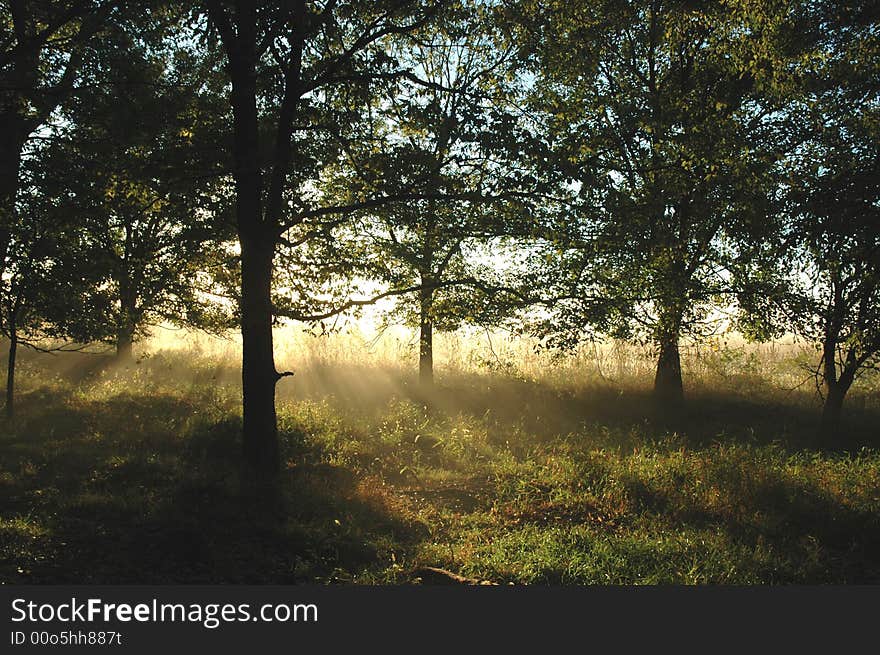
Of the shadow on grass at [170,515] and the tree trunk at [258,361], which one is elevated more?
the tree trunk at [258,361]

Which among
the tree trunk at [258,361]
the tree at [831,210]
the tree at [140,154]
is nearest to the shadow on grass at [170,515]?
the tree trunk at [258,361]

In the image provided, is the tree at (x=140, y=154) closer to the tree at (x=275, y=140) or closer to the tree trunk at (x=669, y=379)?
the tree at (x=275, y=140)

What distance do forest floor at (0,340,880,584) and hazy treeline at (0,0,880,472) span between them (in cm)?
212

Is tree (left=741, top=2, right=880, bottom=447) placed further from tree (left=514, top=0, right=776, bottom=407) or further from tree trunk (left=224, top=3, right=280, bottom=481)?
tree trunk (left=224, top=3, right=280, bottom=481)

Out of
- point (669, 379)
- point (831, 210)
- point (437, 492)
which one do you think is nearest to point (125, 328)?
point (437, 492)

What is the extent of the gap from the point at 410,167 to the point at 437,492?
5.55 m

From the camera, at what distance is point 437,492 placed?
10336 mm

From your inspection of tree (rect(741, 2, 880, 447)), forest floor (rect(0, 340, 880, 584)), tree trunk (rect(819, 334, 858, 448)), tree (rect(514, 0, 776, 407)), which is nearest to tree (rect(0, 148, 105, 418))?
→ forest floor (rect(0, 340, 880, 584))

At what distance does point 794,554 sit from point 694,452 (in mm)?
4969

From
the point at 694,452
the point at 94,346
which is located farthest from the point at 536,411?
the point at 94,346

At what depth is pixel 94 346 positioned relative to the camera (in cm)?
2503

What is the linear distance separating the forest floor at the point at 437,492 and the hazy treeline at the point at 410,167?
2123 mm

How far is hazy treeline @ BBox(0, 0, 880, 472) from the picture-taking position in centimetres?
911

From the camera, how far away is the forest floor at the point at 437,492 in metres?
6.75
